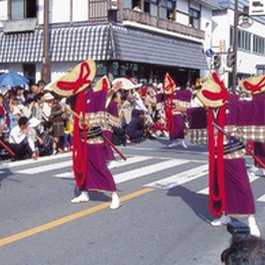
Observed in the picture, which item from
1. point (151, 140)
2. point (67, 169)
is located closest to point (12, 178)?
point (67, 169)

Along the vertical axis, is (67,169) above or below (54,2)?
below

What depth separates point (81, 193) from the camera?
7391 millimetres

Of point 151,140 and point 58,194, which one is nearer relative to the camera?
point 58,194

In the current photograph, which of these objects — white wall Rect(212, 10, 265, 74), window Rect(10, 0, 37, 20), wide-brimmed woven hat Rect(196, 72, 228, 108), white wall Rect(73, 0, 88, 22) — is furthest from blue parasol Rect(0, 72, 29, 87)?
white wall Rect(212, 10, 265, 74)

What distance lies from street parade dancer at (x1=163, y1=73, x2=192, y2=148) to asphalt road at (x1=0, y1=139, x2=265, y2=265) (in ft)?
10.6

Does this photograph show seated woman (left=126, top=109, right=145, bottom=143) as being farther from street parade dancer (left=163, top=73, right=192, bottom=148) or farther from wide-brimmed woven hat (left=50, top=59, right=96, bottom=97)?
wide-brimmed woven hat (left=50, top=59, right=96, bottom=97)

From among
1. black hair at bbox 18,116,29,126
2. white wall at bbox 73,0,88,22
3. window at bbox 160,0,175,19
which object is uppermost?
window at bbox 160,0,175,19

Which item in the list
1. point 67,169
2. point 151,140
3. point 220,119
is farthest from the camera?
point 151,140

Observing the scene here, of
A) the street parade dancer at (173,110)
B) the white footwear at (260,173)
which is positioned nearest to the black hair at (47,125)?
the street parade dancer at (173,110)

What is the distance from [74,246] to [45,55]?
1320cm

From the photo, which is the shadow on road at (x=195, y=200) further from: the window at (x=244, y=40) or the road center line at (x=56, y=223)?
the window at (x=244, y=40)

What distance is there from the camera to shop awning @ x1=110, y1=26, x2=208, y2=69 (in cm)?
2166

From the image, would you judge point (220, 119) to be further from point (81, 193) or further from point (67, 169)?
point (67, 169)

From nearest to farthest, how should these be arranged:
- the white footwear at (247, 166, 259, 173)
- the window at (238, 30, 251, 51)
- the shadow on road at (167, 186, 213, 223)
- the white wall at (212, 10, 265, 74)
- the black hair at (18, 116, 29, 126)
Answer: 1. the shadow on road at (167, 186, 213, 223)
2. the white footwear at (247, 166, 259, 173)
3. the black hair at (18, 116, 29, 126)
4. the white wall at (212, 10, 265, 74)
5. the window at (238, 30, 251, 51)
